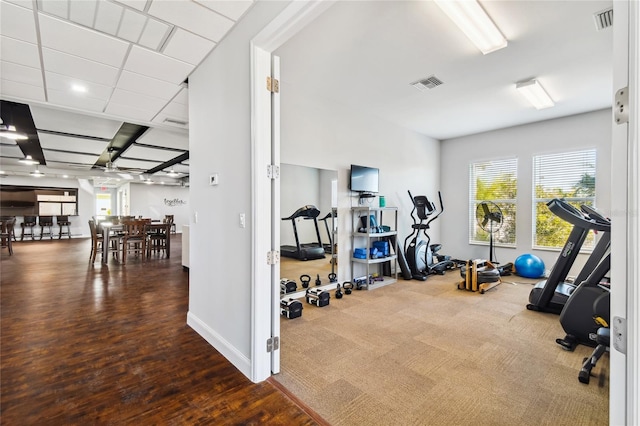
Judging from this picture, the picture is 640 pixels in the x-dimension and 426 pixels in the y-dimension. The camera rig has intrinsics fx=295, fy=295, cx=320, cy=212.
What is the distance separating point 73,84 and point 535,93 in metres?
5.77

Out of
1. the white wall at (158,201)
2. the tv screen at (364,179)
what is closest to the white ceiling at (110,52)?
the tv screen at (364,179)

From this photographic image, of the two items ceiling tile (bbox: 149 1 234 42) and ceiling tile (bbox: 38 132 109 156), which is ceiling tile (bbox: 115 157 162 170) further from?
ceiling tile (bbox: 149 1 234 42)

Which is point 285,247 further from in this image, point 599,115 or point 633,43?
point 599,115

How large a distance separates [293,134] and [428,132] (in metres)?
3.49

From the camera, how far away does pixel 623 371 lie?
649 millimetres

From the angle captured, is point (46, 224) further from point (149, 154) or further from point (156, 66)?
point (156, 66)

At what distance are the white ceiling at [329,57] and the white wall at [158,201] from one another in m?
9.19

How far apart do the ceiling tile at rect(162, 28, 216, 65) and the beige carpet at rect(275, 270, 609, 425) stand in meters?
2.73

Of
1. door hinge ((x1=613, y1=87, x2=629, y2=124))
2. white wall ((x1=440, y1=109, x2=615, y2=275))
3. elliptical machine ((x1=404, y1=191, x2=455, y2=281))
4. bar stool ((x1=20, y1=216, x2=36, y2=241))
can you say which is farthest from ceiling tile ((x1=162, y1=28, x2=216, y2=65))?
bar stool ((x1=20, y1=216, x2=36, y2=241))

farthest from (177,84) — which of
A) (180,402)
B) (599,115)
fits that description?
(599,115)

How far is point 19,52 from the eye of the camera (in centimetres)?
A: 260

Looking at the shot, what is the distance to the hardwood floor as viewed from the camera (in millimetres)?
1790

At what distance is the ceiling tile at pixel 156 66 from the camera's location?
268cm

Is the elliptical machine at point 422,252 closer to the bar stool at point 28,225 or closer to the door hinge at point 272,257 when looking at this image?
the door hinge at point 272,257
